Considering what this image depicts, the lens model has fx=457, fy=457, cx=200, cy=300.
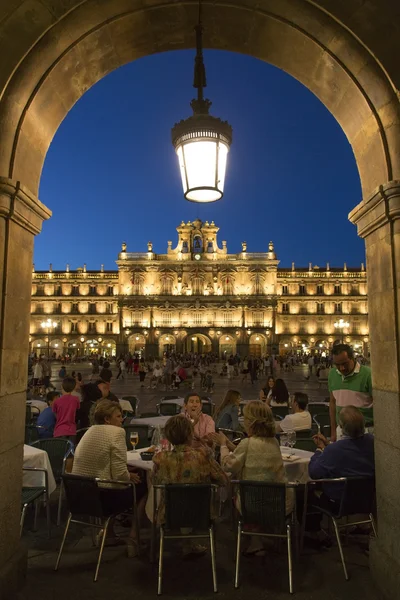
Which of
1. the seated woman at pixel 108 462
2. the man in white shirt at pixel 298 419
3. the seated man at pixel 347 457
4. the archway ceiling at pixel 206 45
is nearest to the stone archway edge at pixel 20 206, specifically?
the archway ceiling at pixel 206 45

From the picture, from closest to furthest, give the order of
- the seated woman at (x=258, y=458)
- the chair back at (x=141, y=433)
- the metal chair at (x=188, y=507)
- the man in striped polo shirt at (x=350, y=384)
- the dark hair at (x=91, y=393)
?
the metal chair at (x=188, y=507) → the seated woman at (x=258, y=458) → the man in striped polo shirt at (x=350, y=384) → the chair back at (x=141, y=433) → the dark hair at (x=91, y=393)

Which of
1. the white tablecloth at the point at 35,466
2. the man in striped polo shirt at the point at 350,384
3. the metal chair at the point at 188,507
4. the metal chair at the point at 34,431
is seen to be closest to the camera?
the metal chair at the point at 188,507

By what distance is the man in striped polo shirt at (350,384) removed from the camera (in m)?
5.05

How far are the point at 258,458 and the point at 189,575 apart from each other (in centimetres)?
102

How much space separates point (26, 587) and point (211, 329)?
48.1 metres

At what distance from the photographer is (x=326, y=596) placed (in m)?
3.22

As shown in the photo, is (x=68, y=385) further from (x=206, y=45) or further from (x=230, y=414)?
(x=206, y=45)

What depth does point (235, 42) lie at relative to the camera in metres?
3.71

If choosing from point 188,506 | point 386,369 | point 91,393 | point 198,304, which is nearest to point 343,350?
point 386,369

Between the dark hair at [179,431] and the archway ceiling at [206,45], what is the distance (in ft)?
7.19

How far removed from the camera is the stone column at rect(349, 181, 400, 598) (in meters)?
3.13

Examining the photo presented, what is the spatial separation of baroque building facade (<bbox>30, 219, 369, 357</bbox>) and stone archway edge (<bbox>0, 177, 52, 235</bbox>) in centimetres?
4759

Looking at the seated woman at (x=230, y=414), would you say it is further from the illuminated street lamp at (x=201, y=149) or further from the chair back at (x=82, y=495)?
the illuminated street lamp at (x=201, y=149)

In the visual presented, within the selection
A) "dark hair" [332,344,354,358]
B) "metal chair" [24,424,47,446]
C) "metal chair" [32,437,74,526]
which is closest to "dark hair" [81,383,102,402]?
"metal chair" [24,424,47,446]
